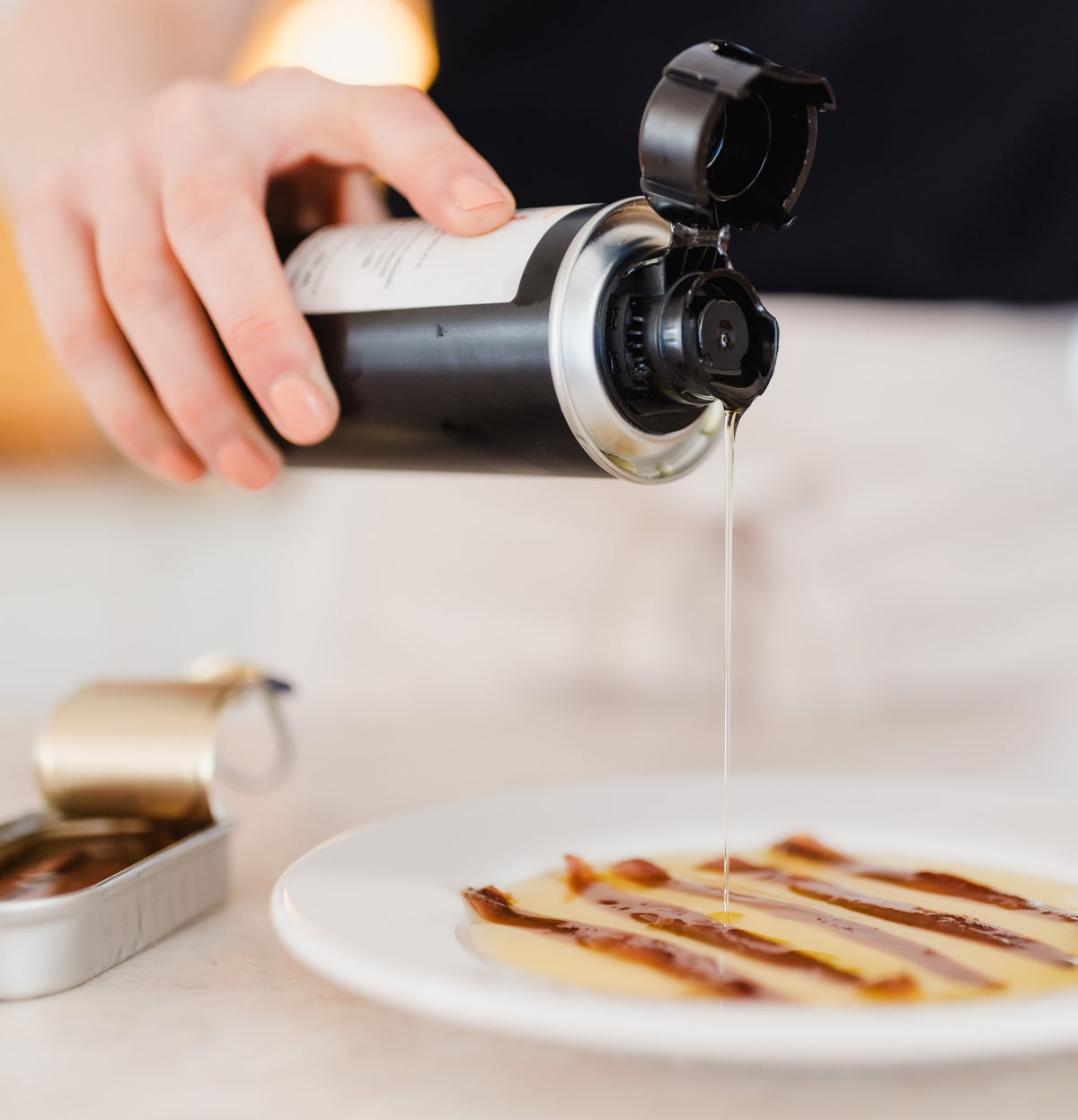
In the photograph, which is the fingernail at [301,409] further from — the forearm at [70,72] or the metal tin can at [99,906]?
the forearm at [70,72]

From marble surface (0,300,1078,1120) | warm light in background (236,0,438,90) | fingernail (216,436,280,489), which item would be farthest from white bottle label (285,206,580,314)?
warm light in background (236,0,438,90)

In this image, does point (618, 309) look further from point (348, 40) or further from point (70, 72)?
point (348, 40)

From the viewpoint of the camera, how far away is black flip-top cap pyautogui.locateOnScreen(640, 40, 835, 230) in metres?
0.57

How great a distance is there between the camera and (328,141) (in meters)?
0.85

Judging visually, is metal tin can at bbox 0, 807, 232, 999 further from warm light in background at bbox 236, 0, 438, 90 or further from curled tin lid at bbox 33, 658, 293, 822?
warm light in background at bbox 236, 0, 438, 90

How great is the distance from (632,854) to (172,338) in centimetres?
44

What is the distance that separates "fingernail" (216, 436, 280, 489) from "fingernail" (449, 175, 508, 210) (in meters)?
0.22

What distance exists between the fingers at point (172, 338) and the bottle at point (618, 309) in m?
0.14

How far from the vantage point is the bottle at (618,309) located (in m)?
0.58

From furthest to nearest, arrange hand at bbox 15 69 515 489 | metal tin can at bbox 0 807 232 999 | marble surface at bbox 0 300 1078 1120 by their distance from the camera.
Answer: marble surface at bbox 0 300 1078 1120
hand at bbox 15 69 515 489
metal tin can at bbox 0 807 232 999

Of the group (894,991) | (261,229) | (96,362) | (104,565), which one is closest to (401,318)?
(261,229)

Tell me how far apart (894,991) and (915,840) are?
27 centimetres

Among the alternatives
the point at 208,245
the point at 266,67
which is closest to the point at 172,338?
the point at 208,245

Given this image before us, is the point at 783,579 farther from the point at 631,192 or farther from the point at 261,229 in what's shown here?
the point at 261,229
